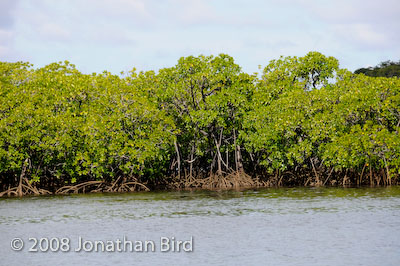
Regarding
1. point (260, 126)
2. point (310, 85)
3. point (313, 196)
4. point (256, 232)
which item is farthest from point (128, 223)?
point (310, 85)

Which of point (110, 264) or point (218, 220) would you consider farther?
point (218, 220)

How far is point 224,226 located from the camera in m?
21.2

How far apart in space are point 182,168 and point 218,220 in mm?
19734

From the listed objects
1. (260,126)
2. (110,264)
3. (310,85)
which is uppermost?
(310,85)

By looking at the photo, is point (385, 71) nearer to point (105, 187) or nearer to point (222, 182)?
point (222, 182)

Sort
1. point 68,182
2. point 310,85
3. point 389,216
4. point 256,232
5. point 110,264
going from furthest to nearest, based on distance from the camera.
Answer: point 310,85 → point 68,182 → point 389,216 → point 256,232 → point 110,264

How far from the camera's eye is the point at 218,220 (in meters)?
22.7

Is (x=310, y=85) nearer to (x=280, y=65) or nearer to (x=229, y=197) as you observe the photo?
(x=280, y=65)
